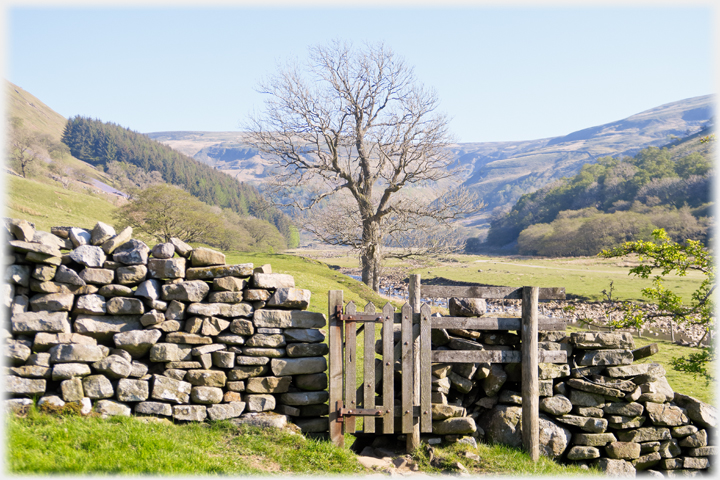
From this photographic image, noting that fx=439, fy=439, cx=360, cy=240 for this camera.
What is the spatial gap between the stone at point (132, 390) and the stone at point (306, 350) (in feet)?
7.03

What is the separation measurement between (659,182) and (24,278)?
405 feet

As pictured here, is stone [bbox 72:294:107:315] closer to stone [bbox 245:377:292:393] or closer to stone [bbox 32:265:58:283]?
stone [bbox 32:265:58:283]

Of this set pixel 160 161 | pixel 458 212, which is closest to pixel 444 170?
pixel 458 212

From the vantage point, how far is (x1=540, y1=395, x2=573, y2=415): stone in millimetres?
7414

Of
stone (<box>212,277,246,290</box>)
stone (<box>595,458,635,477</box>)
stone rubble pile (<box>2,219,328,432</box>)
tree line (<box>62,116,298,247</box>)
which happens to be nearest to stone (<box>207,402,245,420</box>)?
stone rubble pile (<box>2,219,328,432</box>)

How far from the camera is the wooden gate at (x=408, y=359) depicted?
682 centimetres

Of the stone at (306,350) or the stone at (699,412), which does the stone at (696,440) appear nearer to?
the stone at (699,412)

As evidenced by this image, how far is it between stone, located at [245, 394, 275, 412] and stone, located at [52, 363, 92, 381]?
2.37 m

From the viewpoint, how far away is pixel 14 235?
632cm

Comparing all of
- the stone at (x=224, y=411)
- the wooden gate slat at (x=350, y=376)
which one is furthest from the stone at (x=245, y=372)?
the wooden gate slat at (x=350, y=376)

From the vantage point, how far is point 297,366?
277 inches

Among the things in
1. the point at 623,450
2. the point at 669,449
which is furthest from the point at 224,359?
the point at 669,449

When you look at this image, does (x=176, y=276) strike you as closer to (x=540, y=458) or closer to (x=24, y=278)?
(x=24, y=278)

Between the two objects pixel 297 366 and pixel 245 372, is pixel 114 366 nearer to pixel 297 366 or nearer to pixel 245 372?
pixel 245 372
